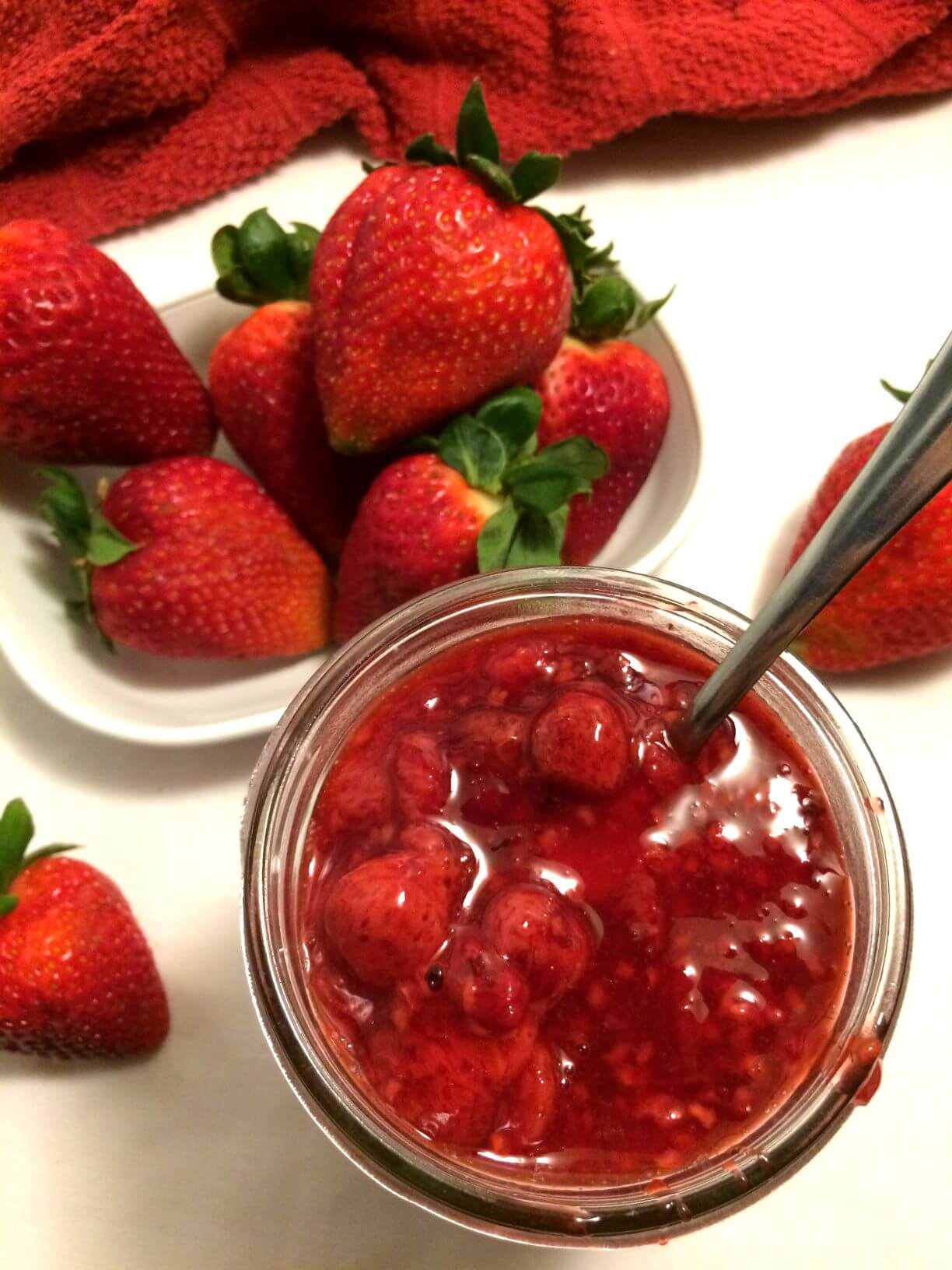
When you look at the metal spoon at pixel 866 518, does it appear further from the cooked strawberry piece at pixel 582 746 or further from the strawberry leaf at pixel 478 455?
the strawberry leaf at pixel 478 455

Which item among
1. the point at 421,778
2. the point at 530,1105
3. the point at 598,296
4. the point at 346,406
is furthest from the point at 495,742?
the point at 598,296

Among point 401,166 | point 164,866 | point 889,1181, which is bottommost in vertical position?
point 889,1181

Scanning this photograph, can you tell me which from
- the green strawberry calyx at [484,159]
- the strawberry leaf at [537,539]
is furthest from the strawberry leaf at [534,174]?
the strawberry leaf at [537,539]

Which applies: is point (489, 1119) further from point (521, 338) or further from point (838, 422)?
point (838, 422)

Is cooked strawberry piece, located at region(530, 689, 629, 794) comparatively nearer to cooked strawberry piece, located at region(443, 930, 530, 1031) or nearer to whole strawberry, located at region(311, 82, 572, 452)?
cooked strawberry piece, located at region(443, 930, 530, 1031)

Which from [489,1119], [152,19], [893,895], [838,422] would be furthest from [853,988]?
[152,19]

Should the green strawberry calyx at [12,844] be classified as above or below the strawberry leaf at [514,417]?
below

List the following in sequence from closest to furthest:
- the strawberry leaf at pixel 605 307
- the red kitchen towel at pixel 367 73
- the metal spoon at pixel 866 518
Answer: the metal spoon at pixel 866 518 → the strawberry leaf at pixel 605 307 → the red kitchen towel at pixel 367 73
